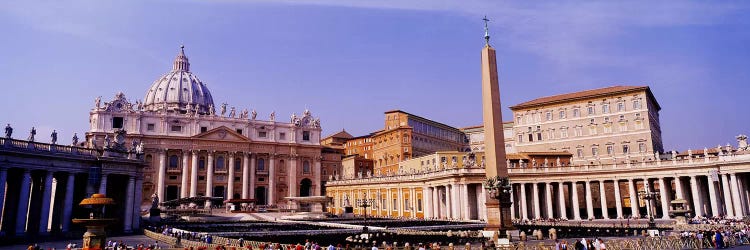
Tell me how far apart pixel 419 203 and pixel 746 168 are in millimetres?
31020

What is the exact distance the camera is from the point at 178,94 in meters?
114

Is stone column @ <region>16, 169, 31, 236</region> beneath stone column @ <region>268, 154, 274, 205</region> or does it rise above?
beneath

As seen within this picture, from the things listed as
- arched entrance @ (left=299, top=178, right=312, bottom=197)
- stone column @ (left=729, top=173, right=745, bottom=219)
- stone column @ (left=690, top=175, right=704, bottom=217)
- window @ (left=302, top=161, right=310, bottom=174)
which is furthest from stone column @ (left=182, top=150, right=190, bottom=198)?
stone column @ (left=729, top=173, right=745, bottom=219)

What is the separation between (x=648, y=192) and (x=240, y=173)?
66.3 metres

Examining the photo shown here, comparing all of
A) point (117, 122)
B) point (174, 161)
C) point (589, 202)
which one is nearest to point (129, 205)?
point (589, 202)

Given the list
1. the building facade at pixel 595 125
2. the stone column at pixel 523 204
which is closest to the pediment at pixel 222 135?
the building facade at pixel 595 125

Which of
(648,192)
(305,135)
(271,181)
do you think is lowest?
(648,192)

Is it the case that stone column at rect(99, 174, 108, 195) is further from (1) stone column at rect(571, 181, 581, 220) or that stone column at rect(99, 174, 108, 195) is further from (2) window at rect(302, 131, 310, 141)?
(2) window at rect(302, 131, 310, 141)

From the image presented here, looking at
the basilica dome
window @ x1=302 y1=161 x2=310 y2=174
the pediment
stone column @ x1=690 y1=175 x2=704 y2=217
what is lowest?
stone column @ x1=690 y1=175 x2=704 y2=217

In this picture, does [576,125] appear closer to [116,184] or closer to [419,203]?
[419,203]

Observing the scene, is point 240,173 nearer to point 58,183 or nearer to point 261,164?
point 261,164

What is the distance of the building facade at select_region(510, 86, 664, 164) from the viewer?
62.6m

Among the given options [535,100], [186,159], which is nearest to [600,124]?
[535,100]

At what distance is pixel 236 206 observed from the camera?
74938mm
